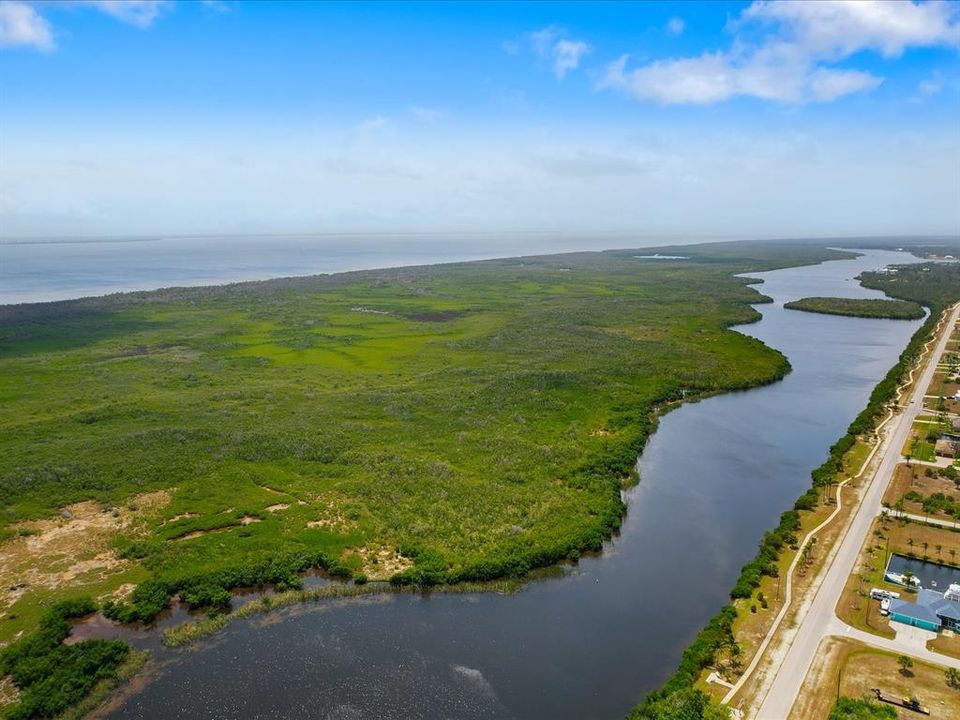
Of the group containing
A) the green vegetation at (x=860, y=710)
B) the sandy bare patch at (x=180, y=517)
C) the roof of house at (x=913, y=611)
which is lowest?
the green vegetation at (x=860, y=710)

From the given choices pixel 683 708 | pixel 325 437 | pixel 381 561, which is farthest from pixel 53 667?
pixel 683 708

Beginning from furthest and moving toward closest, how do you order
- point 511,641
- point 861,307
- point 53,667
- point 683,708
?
point 861,307 < point 511,641 < point 53,667 < point 683,708

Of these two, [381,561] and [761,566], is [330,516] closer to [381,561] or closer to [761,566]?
[381,561]

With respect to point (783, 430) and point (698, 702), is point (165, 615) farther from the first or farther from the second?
point (783, 430)

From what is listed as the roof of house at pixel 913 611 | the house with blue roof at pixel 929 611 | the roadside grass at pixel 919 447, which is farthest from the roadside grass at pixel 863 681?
the roadside grass at pixel 919 447

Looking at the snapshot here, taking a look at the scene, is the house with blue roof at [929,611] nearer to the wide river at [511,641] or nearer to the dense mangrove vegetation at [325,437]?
the wide river at [511,641]

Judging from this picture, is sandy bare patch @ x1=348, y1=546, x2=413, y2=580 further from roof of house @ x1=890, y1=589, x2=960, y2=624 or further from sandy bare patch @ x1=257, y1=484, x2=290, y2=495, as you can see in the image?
roof of house @ x1=890, y1=589, x2=960, y2=624
